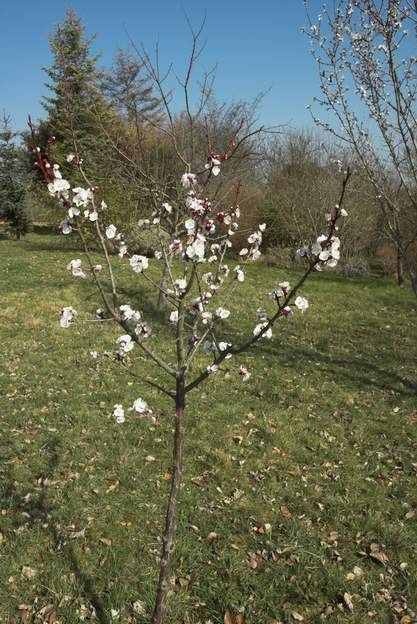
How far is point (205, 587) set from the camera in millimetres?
4195

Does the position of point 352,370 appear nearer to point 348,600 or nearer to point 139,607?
point 348,600

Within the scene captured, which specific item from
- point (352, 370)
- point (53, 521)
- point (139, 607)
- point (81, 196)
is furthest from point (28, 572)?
point (352, 370)

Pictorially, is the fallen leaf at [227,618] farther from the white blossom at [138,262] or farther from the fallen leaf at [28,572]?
the white blossom at [138,262]

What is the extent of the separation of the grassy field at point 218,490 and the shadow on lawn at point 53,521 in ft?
0.05

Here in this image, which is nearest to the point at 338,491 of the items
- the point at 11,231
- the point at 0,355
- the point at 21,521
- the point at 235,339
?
the point at 21,521

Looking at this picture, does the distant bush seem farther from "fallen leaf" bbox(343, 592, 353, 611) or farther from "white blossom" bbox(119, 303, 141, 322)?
"white blossom" bbox(119, 303, 141, 322)

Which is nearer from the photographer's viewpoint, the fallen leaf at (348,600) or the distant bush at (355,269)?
the fallen leaf at (348,600)

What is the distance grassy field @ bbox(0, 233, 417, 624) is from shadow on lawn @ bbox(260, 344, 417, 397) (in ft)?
0.14

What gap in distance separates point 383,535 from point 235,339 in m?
6.27

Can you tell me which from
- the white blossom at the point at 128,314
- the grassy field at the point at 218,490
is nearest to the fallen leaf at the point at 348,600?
the grassy field at the point at 218,490

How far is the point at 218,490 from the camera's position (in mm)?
5523

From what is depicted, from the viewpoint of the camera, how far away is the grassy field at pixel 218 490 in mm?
4102

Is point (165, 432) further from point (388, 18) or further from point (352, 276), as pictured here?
point (352, 276)

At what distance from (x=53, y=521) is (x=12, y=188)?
73.6 ft
